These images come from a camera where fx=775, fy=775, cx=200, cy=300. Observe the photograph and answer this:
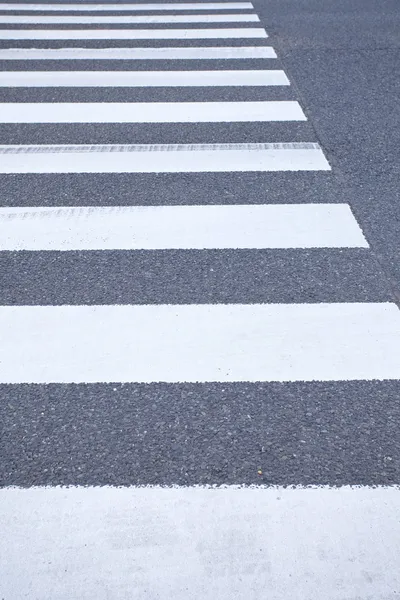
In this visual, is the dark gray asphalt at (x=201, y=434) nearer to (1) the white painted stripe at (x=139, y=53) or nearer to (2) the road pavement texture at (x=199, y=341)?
(2) the road pavement texture at (x=199, y=341)

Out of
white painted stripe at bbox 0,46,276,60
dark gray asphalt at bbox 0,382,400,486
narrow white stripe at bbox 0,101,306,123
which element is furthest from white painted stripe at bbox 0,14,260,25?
dark gray asphalt at bbox 0,382,400,486

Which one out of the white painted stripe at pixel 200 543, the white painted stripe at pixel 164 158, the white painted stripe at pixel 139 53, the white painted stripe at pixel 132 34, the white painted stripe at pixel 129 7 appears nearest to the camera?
the white painted stripe at pixel 200 543

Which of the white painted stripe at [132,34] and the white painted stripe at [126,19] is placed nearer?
the white painted stripe at [132,34]

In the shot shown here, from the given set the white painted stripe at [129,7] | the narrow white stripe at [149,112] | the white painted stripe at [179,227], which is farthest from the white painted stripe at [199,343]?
the white painted stripe at [129,7]

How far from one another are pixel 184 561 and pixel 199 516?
20 centimetres

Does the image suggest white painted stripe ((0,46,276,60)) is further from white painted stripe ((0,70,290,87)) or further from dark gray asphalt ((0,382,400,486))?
dark gray asphalt ((0,382,400,486))

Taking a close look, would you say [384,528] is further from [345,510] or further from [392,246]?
[392,246]

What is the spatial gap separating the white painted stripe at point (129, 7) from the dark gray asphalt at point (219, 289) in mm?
4103

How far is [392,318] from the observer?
3762mm

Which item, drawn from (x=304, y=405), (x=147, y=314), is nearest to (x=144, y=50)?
(x=147, y=314)

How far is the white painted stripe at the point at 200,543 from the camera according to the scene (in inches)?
94.1

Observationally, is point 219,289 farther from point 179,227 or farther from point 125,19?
point 125,19

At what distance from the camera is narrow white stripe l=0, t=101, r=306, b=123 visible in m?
6.41

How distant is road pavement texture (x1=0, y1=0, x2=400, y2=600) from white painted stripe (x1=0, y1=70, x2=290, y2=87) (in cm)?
16
